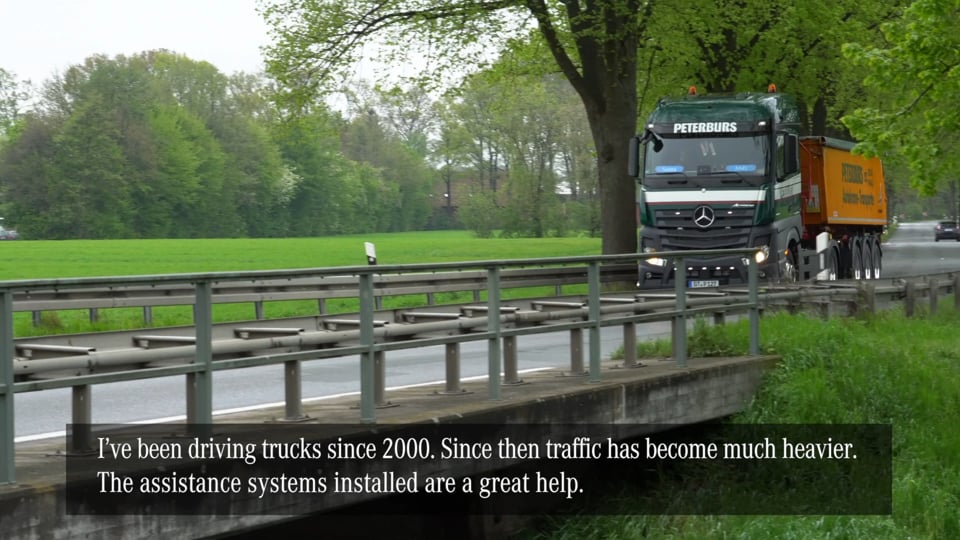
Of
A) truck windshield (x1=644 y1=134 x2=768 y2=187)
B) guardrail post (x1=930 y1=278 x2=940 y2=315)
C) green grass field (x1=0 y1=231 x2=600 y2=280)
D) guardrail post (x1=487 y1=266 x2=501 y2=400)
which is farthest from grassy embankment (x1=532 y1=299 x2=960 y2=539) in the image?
green grass field (x1=0 y1=231 x2=600 y2=280)

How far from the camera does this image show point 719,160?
24.3 metres

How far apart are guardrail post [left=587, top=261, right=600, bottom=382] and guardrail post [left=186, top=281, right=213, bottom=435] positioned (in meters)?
3.56

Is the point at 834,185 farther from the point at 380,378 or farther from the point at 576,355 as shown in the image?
the point at 380,378

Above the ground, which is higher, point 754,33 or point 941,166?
point 754,33

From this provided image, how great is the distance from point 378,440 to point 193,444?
117 cm

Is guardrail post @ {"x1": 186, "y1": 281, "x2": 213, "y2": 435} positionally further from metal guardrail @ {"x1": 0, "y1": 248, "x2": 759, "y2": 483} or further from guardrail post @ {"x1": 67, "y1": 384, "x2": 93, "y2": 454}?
guardrail post @ {"x1": 67, "y1": 384, "x2": 93, "y2": 454}

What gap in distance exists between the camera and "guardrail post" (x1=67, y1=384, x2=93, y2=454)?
6262 mm

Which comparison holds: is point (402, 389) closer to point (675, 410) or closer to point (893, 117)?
point (675, 410)

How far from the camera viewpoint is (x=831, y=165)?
3005 cm

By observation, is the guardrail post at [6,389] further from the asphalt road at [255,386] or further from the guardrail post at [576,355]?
the guardrail post at [576,355]

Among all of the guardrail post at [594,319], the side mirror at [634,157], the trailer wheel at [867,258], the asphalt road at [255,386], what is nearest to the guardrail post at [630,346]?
the asphalt road at [255,386]

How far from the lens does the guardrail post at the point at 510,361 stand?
9336 mm

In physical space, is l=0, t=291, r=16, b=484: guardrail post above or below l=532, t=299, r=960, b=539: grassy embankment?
above

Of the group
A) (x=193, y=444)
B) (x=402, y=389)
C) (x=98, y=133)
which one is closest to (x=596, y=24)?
(x=402, y=389)
